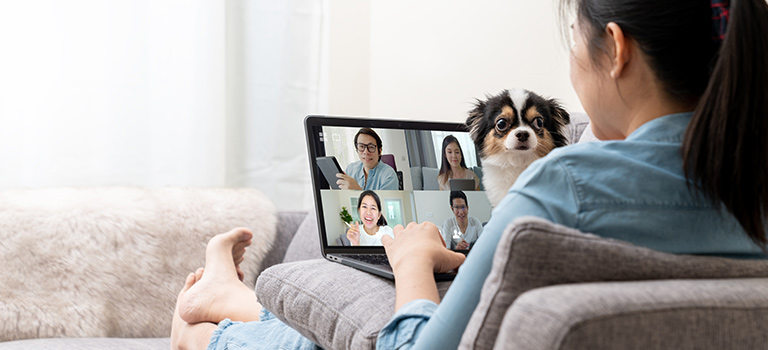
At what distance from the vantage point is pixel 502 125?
3.34 ft

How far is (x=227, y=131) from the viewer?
2.30 metres

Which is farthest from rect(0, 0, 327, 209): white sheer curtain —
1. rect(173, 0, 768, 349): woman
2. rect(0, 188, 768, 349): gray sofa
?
rect(173, 0, 768, 349): woman

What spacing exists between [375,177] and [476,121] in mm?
197

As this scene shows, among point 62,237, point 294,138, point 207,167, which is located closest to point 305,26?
point 294,138

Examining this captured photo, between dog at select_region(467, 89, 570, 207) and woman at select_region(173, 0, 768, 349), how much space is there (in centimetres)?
37

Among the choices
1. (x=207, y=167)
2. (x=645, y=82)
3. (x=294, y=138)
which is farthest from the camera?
(x=294, y=138)

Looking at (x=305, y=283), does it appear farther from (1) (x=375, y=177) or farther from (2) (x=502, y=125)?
(2) (x=502, y=125)

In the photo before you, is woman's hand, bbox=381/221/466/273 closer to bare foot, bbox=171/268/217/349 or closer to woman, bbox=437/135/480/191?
woman, bbox=437/135/480/191

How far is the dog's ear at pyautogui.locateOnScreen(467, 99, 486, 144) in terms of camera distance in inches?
41.6

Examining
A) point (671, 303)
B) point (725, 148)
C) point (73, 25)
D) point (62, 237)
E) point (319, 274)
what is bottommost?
point (62, 237)

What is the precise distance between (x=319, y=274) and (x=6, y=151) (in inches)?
55.5

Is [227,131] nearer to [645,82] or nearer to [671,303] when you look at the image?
[645,82]

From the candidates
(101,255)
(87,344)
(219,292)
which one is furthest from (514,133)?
(101,255)

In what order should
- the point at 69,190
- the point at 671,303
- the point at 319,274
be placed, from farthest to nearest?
1. the point at 69,190
2. the point at 319,274
3. the point at 671,303
